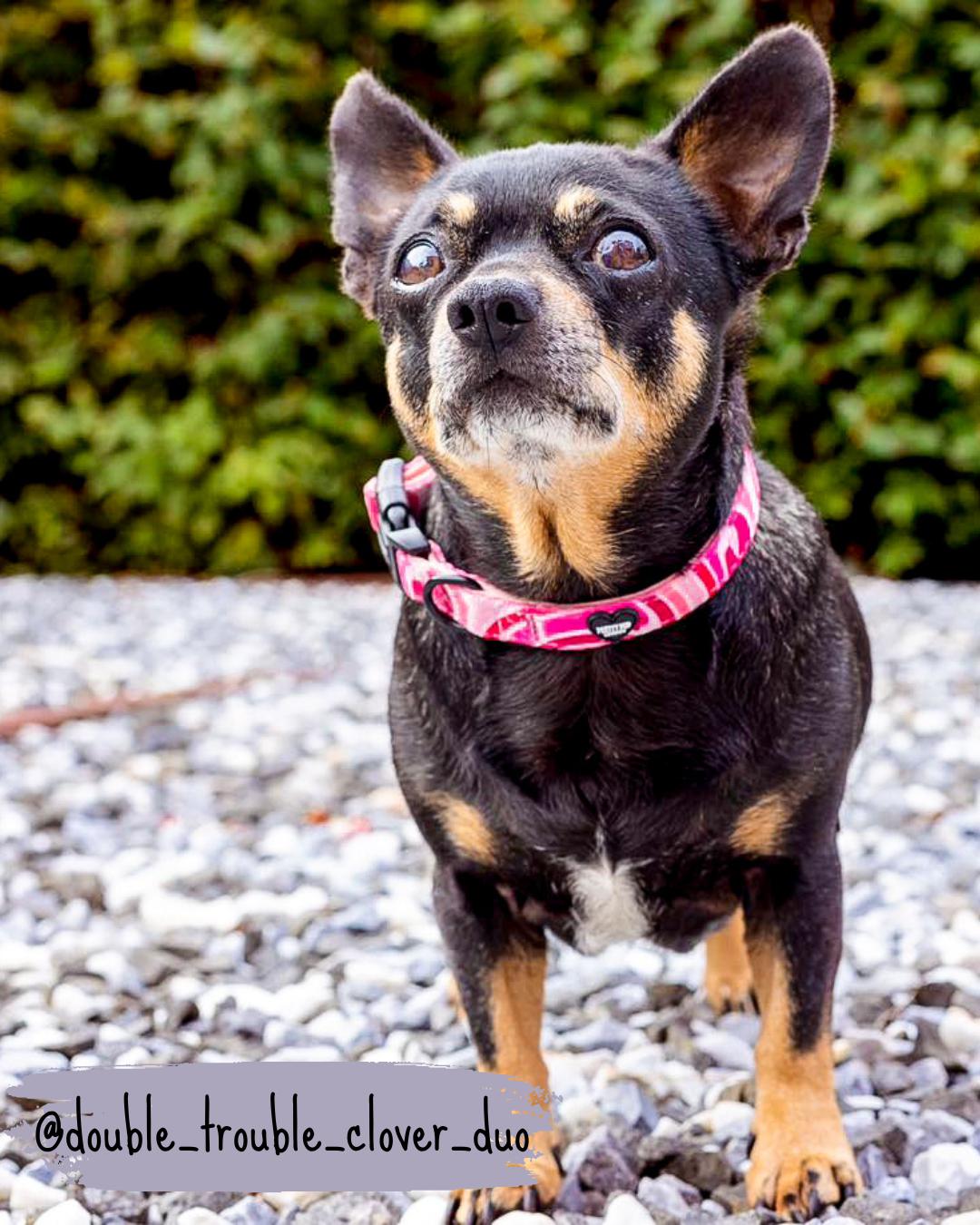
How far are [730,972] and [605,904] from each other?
26.9 inches

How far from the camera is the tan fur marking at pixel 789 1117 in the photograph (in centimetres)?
203

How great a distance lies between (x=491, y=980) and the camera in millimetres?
2170

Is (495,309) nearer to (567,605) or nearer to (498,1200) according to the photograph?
(567,605)

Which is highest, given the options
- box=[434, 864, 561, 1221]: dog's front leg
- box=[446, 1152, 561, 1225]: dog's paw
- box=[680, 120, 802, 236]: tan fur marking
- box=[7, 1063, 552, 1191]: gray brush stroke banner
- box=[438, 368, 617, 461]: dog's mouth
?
box=[680, 120, 802, 236]: tan fur marking

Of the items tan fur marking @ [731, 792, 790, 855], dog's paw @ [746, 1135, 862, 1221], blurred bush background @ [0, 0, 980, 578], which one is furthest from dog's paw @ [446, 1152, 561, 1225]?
blurred bush background @ [0, 0, 980, 578]

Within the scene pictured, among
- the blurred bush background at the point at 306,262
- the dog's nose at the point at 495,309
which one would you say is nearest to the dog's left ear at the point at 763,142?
the dog's nose at the point at 495,309

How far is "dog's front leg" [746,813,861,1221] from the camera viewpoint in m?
→ 2.04

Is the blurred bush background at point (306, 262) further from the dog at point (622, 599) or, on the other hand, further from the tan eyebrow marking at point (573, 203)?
the tan eyebrow marking at point (573, 203)

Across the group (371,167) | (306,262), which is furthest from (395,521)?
(306,262)

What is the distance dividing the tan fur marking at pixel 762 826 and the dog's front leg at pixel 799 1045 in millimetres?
51

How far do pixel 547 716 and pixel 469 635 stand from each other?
17cm

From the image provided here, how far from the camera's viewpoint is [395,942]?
3.01 metres

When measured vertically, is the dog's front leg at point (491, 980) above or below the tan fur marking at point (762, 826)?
below

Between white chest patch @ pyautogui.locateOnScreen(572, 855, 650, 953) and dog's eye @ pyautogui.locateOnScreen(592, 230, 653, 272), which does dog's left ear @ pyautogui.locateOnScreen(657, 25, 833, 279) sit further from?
white chest patch @ pyautogui.locateOnScreen(572, 855, 650, 953)
